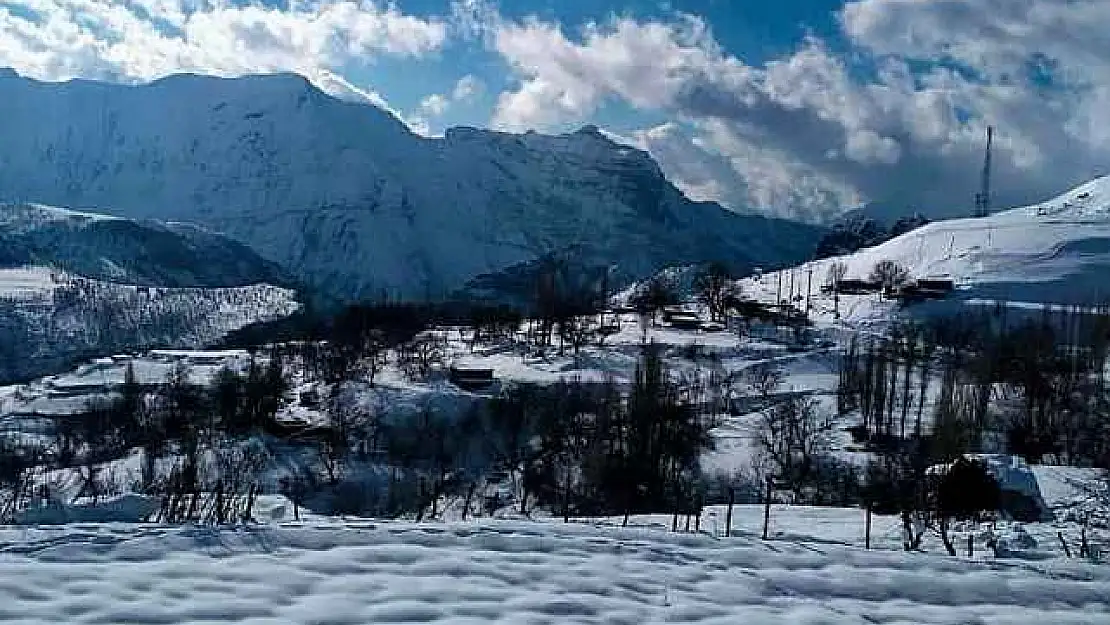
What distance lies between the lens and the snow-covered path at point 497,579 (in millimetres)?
6211

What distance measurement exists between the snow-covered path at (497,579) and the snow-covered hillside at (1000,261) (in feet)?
213

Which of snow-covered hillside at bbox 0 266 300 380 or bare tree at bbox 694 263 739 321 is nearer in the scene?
bare tree at bbox 694 263 739 321

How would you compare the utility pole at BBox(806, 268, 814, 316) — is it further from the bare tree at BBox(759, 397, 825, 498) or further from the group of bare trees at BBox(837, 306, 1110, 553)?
the bare tree at BBox(759, 397, 825, 498)

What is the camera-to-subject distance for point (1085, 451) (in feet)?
107

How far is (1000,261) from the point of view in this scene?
292 feet

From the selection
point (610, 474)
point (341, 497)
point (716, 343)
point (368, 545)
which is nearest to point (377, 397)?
point (341, 497)

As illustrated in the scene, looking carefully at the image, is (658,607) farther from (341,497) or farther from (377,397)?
(377,397)

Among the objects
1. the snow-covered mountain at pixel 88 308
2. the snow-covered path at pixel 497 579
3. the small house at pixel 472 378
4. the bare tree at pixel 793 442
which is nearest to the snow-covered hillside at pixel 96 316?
the snow-covered mountain at pixel 88 308

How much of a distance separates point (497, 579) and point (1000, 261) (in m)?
91.7

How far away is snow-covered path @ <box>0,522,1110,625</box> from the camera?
245 inches

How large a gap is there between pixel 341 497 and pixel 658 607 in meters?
28.8

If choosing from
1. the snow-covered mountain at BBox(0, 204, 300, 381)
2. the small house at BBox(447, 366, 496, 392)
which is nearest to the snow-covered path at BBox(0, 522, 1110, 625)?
the small house at BBox(447, 366, 496, 392)

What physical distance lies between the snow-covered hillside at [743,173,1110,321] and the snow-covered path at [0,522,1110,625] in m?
65.0

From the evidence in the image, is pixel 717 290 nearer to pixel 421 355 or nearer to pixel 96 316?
pixel 421 355
